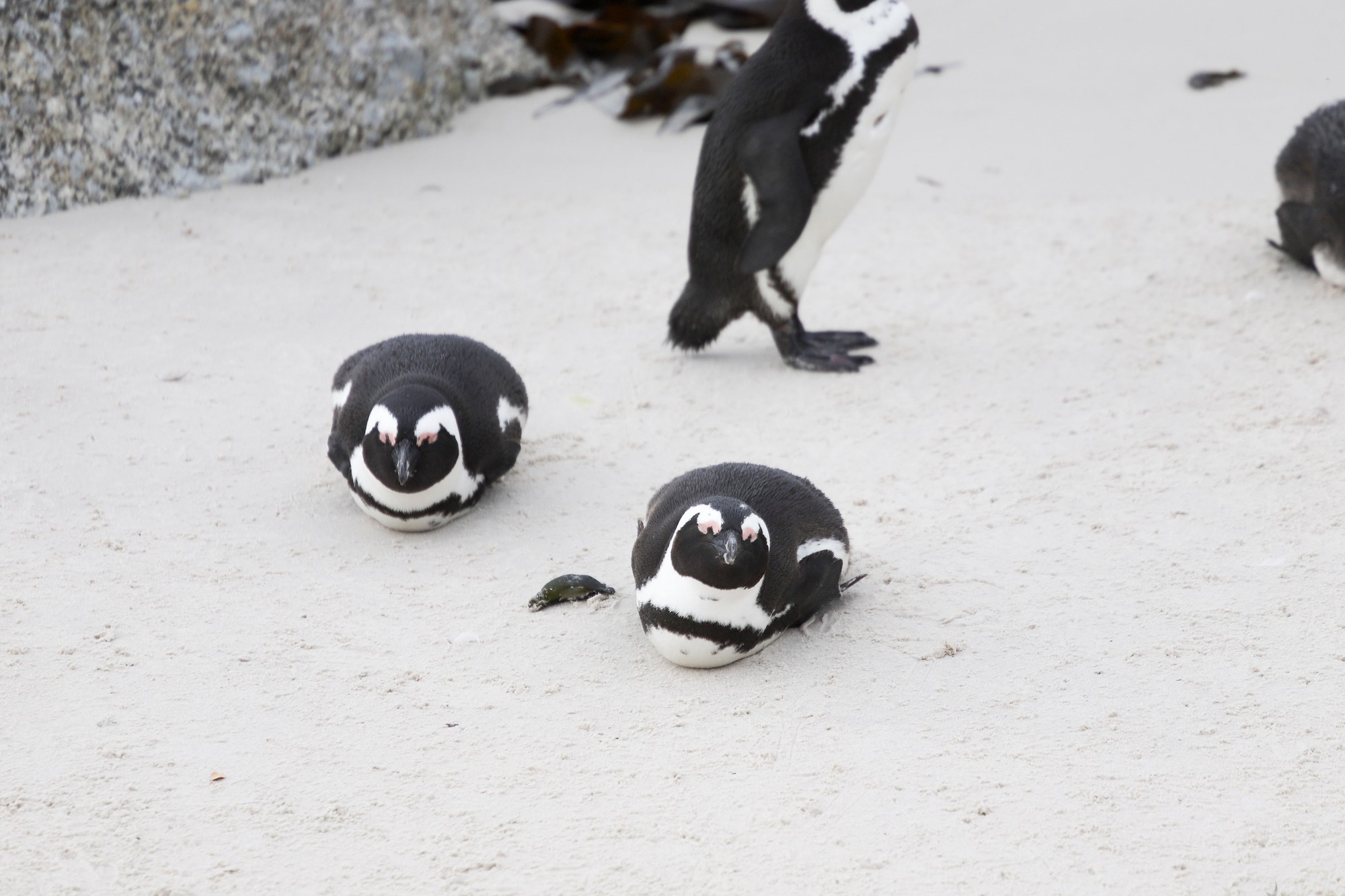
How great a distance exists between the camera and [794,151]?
4027mm

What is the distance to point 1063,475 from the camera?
3.44m

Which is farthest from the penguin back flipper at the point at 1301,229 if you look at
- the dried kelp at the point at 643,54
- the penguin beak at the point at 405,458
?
the penguin beak at the point at 405,458

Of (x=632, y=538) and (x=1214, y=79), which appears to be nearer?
(x=632, y=538)

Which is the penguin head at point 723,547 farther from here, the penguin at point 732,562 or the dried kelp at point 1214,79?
the dried kelp at point 1214,79

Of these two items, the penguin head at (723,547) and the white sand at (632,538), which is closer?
the white sand at (632,538)

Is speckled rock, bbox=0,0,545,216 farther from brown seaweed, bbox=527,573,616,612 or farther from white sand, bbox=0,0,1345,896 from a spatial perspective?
brown seaweed, bbox=527,573,616,612

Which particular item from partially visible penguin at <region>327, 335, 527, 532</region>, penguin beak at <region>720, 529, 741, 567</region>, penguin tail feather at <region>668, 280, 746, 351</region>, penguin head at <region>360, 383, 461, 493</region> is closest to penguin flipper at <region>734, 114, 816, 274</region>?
penguin tail feather at <region>668, 280, 746, 351</region>

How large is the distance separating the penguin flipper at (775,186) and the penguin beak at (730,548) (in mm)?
1756

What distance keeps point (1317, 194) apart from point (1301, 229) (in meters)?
0.12

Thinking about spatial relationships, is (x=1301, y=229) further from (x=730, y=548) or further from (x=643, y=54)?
(x=643, y=54)

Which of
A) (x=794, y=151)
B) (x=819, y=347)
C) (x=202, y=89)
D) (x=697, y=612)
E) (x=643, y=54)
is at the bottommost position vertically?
(x=819, y=347)

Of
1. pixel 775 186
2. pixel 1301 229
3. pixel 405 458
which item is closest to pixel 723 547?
pixel 405 458

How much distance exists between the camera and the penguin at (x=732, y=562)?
8.18ft

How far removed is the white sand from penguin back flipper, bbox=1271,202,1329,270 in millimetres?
87
